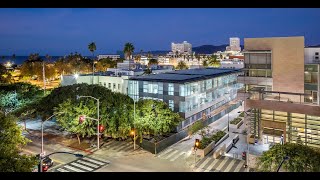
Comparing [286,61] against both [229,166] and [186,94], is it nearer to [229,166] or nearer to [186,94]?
[186,94]

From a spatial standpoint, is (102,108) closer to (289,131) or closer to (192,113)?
(192,113)

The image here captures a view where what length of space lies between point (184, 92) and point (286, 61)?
15.3m

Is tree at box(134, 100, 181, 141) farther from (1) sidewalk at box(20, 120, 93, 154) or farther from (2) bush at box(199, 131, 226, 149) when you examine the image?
(1) sidewalk at box(20, 120, 93, 154)

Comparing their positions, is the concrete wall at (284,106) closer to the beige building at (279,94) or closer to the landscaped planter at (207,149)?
the beige building at (279,94)

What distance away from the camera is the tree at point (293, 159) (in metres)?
19.1

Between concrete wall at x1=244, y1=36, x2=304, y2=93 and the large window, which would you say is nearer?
concrete wall at x1=244, y1=36, x2=304, y2=93

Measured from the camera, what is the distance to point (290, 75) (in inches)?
1492

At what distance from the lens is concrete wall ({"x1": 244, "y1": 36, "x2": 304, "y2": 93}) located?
37094 mm

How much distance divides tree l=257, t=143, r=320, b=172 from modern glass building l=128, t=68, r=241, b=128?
26.3m

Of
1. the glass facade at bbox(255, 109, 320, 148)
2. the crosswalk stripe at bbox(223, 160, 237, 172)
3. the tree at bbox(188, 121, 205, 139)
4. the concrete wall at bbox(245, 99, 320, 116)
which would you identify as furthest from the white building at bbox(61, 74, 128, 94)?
the crosswalk stripe at bbox(223, 160, 237, 172)

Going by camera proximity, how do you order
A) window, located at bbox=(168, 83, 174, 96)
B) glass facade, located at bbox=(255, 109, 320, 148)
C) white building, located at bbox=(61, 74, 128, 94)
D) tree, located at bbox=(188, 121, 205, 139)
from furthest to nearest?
1. white building, located at bbox=(61, 74, 128, 94)
2. window, located at bbox=(168, 83, 174, 96)
3. tree, located at bbox=(188, 121, 205, 139)
4. glass facade, located at bbox=(255, 109, 320, 148)

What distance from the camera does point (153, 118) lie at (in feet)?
129

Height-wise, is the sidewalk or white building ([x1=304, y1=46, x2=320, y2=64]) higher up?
white building ([x1=304, y1=46, x2=320, y2=64])

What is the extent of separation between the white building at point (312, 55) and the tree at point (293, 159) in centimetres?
2085
